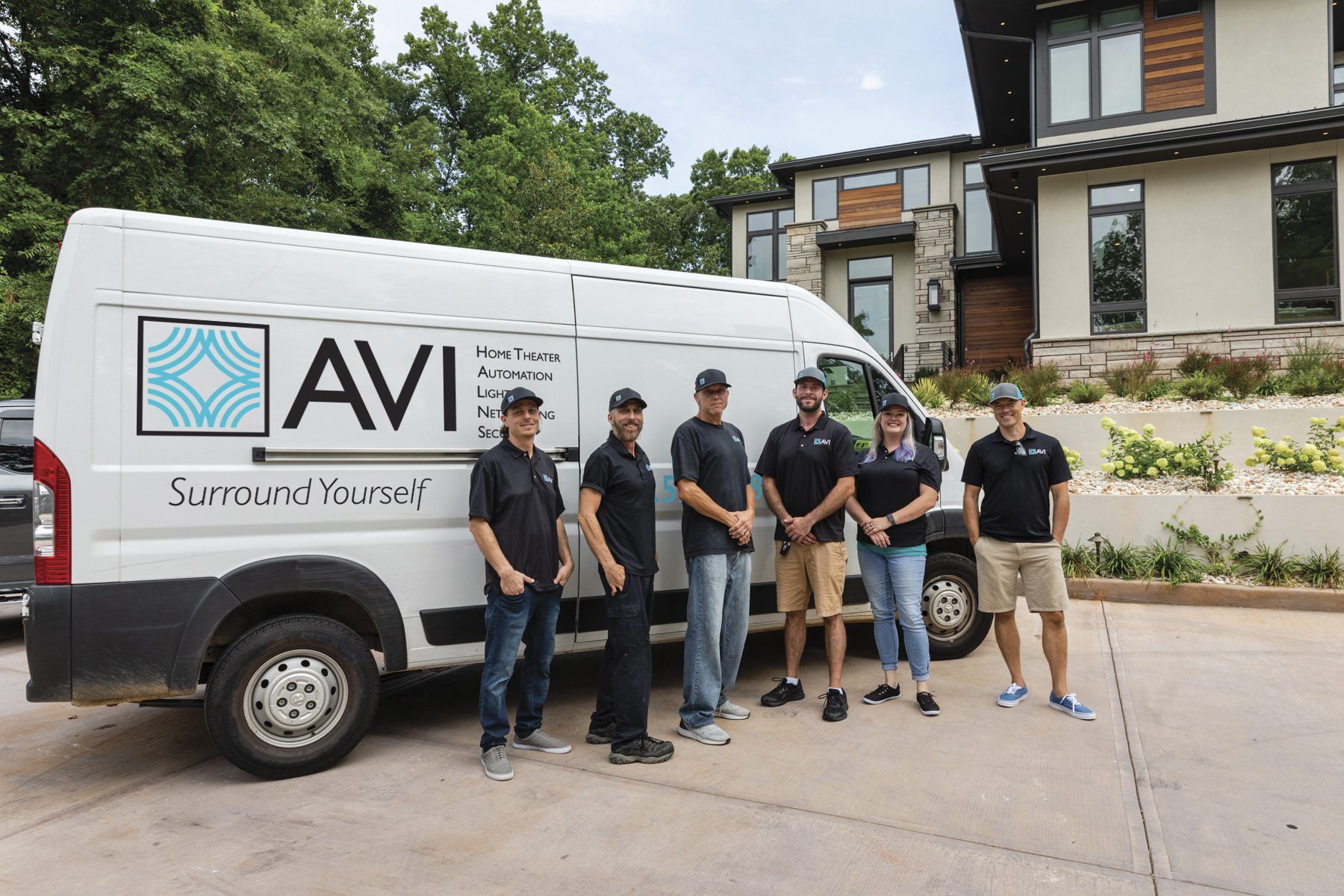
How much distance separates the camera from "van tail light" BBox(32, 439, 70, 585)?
3.54m

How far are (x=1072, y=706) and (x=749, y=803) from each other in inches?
88.9

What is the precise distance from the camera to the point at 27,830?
3.44 m

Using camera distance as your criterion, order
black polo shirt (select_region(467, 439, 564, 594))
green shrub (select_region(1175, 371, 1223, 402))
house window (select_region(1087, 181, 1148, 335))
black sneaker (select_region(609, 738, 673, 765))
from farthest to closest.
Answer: house window (select_region(1087, 181, 1148, 335)) → green shrub (select_region(1175, 371, 1223, 402)) → black sneaker (select_region(609, 738, 673, 765)) → black polo shirt (select_region(467, 439, 564, 594))

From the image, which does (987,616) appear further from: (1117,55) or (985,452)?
(1117,55)

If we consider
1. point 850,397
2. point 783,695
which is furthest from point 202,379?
point 850,397

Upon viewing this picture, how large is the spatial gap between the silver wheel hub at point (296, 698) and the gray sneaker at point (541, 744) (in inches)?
36.1

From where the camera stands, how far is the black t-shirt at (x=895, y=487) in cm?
488

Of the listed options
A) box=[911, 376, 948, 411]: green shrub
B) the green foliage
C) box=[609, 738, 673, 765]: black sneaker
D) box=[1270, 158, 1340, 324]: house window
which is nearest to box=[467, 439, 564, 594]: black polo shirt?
box=[609, 738, 673, 765]: black sneaker

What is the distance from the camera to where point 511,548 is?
4.02m

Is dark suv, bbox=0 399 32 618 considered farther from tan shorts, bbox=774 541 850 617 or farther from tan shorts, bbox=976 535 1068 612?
tan shorts, bbox=976 535 1068 612

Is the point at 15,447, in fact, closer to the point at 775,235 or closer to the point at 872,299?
the point at 872,299

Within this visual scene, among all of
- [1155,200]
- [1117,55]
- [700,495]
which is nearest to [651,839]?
[700,495]

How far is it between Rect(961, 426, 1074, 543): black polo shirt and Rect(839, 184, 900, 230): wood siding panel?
1772 centimetres

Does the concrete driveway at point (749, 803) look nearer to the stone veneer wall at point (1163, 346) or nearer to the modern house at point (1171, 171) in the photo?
the stone veneer wall at point (1163, 346)
